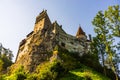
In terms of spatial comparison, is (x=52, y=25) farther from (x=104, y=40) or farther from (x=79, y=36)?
(x=104, y=40)

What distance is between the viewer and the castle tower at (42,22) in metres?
69.8

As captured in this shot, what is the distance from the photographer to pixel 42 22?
71188 mm

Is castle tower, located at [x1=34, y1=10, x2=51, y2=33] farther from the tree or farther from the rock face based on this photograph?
the tree

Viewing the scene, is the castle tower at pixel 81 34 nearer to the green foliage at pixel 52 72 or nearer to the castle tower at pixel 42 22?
the castle tower at pixel 42 22

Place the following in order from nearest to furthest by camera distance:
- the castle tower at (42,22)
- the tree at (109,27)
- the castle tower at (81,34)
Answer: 1. the tree at (109,27)
2. the castle tower at (42,22)
3. the castle tower at (81,34)

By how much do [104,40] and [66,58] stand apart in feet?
53.1

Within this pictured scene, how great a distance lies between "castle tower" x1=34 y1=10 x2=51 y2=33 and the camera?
69.8 m

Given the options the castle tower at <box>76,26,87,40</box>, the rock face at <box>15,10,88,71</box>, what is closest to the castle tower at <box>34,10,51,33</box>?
the rock face at <box>15,10,88,71</box>

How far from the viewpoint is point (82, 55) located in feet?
213

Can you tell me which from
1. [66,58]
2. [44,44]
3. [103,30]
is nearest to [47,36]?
[44,44]

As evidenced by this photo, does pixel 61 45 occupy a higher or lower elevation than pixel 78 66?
higher

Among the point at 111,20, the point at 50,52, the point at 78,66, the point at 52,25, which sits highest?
the point at 52,25

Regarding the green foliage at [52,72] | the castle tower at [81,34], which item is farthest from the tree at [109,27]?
the castle tower at [81,34]

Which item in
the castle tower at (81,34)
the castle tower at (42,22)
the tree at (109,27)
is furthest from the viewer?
the castle tower at (81,34)
